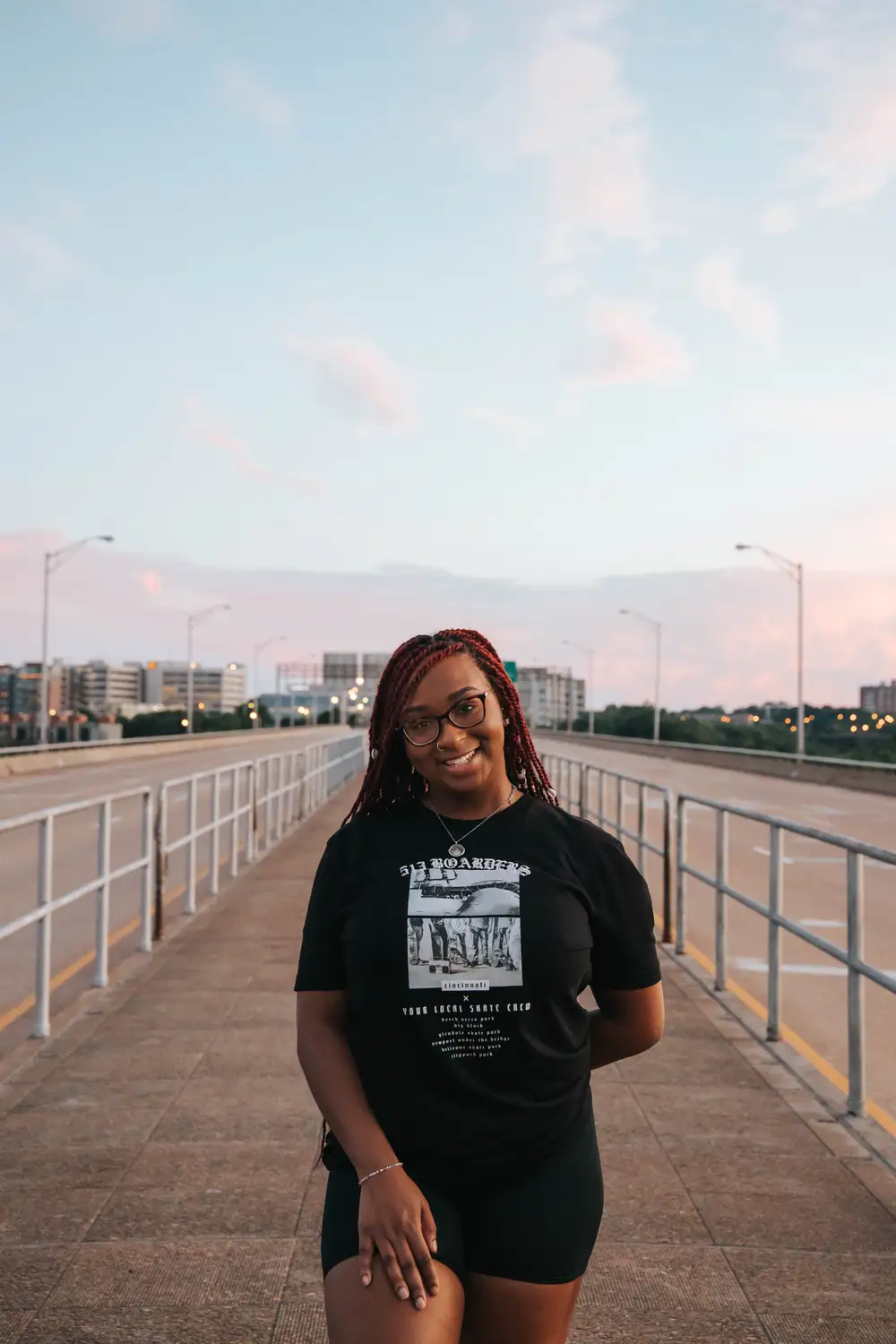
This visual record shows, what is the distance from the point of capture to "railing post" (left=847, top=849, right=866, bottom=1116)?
586 centimetres

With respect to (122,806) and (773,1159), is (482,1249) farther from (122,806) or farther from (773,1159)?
(122,806)

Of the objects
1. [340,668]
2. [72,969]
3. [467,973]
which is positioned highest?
[340,668]

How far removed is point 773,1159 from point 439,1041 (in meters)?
3.62

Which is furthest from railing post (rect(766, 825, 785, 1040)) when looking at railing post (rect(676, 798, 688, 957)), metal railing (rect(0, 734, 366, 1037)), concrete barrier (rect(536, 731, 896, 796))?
concrete barrier (rect(536, 731, 896, 796))

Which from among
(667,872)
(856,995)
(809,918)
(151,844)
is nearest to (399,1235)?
(856,995)

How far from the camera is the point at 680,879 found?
10.5m

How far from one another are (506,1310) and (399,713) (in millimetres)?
1063

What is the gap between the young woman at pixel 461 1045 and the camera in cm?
218

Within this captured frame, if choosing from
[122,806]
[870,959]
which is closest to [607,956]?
[870,959]

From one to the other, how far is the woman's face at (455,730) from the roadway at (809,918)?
4.59m

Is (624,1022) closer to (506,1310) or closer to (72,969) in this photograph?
(506,1310)

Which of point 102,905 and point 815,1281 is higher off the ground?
point 102,905

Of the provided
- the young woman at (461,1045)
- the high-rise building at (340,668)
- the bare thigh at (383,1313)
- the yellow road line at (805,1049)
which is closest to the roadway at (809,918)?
the yellow road line at (805,1049)

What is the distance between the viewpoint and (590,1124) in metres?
2.45
